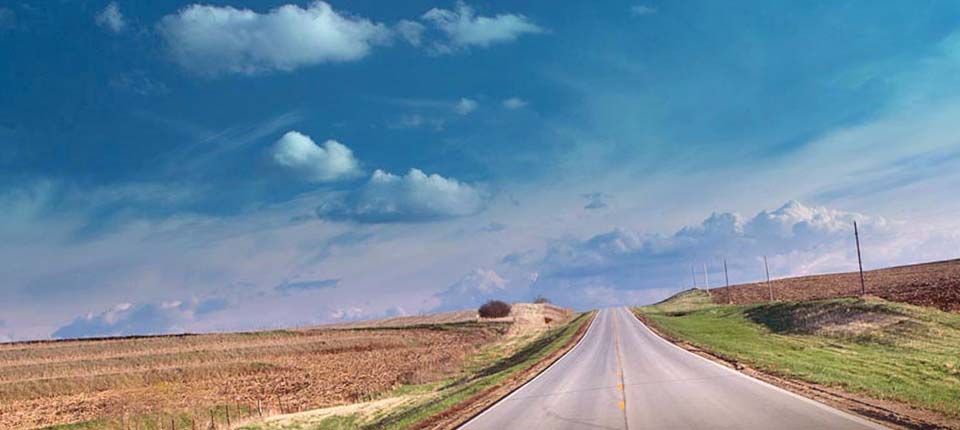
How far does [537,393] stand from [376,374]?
84.7 ft

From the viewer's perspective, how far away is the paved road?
1468 cm

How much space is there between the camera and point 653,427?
1457cm

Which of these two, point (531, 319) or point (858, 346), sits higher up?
point (531, 319)

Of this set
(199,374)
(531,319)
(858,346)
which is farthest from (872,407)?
(531,319)

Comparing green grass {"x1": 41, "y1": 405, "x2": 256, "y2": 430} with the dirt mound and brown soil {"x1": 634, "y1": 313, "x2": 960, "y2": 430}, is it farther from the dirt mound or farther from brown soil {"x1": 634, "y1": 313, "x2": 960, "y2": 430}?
the dirt mound

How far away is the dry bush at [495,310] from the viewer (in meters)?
135

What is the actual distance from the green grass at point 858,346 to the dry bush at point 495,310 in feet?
244

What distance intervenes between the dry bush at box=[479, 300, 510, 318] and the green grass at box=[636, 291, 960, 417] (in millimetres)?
74324

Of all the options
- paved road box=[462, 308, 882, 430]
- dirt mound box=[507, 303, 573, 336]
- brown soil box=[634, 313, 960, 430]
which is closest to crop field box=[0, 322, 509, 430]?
paved road box=[462, 308, 882, 430]

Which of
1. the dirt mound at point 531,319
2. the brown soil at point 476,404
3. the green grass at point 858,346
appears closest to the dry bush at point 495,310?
the dirt mound at point 531,319

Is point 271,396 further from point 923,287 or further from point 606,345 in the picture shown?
point 923,287

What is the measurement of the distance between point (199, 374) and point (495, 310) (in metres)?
87.4

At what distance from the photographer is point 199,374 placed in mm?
52625

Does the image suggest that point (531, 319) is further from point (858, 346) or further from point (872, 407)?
point (872, 407)
